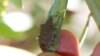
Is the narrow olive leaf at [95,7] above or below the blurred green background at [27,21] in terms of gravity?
above

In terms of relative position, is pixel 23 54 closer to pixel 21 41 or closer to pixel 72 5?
pixel 21 41

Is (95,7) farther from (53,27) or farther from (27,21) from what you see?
(27,21)

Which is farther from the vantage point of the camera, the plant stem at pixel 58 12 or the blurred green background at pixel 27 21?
the blurred green background at pixel 27 21

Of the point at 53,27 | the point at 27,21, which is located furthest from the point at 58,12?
the point at 27,21

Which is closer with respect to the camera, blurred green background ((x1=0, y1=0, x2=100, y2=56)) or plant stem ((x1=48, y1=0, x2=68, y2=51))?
plant stem ((x1=48, y1=0, x2=68, y2=51))

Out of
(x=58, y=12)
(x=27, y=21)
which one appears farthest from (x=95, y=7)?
(x=27, y=21)

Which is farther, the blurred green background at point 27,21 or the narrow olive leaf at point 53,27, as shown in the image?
the blurred green background at point 27,21

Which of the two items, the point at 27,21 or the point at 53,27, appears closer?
the point at 53,27

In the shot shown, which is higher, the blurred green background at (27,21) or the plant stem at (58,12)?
the plant stem at (58,12)

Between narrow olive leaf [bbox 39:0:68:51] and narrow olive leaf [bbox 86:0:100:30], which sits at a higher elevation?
narrow olive leaf [bbox 86:0:100:30]
